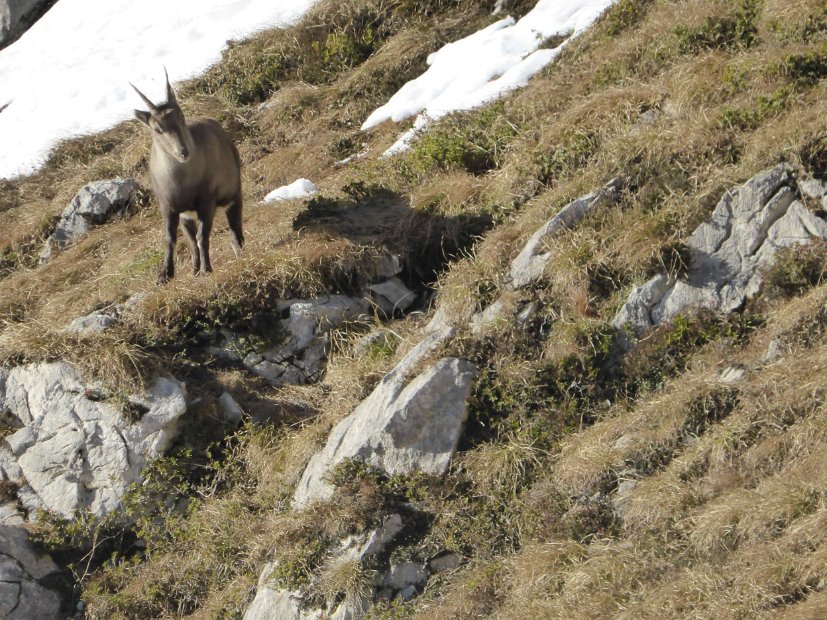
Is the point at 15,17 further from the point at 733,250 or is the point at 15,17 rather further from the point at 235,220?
the point at 733,250

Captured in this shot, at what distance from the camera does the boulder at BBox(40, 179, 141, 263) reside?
1306cm

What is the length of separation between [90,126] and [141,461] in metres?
8.68

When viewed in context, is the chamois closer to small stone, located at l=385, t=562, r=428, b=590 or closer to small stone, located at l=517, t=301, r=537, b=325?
small stone, located at l=517, t=301, r=537, b=325

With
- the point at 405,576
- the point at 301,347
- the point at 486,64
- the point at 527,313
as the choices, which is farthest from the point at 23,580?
the point at 486,64

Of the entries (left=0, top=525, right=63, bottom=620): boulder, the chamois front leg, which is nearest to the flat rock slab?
the chamois front leg

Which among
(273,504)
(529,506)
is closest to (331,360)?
(273,504)

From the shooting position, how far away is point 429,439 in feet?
24.9

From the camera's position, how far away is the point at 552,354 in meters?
7.85

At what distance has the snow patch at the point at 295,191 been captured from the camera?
12.1m

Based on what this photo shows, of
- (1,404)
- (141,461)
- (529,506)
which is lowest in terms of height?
(529,506)

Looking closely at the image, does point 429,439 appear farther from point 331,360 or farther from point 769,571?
point 769,571

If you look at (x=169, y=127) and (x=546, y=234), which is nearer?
(x=546, y=234)

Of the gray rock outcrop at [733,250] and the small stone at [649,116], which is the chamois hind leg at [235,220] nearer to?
the small stone at [649,116]

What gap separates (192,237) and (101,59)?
26.4 ft
